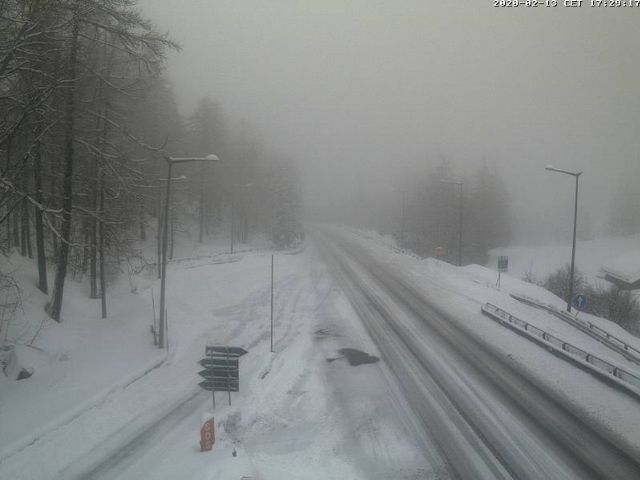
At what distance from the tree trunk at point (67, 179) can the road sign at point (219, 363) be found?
226 inches

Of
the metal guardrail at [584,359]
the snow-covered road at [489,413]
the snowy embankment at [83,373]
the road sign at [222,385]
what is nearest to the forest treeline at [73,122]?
the snowy embankment at [83,373]

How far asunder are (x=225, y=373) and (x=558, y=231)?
117 meters

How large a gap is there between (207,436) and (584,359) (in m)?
13.4

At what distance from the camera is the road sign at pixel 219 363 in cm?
1130

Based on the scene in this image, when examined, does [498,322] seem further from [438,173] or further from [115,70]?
[438,173]

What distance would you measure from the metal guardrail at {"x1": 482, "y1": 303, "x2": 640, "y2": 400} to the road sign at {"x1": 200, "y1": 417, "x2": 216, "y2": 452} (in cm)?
1205

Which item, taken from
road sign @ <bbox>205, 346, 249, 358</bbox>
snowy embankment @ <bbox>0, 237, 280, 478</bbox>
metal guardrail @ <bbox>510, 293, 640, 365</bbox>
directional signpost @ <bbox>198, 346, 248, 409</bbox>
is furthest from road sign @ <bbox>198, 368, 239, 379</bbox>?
metal guardrail @ <bbox>510, 293, 640, 365</bbox>

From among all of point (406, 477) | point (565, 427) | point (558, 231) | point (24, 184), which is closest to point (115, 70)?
point (24, 184)

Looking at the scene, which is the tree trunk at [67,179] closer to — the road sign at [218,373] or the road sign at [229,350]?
the road sign at [229,350]

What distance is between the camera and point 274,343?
17.8 m

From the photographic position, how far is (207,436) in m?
9.41

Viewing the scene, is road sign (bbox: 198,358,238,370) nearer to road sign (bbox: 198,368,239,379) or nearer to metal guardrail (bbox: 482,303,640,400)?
road sign (bbox: 198,368,239,379)

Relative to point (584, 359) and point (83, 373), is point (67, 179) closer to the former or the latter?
point (83, 373)

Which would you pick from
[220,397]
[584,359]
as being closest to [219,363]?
[220,397]
